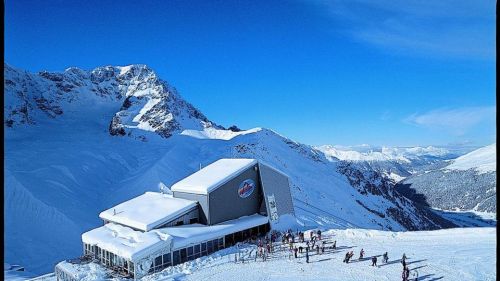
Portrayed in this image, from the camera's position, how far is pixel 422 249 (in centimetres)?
2758

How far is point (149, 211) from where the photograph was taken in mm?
33219

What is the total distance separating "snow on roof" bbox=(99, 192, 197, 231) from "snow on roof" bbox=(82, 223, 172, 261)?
72 cm

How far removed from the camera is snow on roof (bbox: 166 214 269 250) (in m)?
28.6

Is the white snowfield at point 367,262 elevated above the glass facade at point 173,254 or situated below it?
below

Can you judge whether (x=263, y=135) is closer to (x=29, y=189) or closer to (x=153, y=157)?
(x=153, y=157)

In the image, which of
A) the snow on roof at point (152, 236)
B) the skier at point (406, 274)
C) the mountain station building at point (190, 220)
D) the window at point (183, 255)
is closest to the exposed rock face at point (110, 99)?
the mountain station building at point (190, 220)

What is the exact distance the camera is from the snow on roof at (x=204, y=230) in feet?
93.8

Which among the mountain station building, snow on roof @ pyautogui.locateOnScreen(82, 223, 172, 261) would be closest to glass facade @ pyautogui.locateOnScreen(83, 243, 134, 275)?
the mountain station building

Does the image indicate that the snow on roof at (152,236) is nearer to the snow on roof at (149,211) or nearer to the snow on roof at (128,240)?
the snow on roof at (128,240)

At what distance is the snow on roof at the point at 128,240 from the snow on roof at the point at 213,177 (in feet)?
17.6

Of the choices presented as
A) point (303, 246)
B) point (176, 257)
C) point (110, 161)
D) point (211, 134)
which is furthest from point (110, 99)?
point (303, 246)

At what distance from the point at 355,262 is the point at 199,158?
59433 millimetres

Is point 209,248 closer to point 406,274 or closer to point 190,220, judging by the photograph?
point 190,220

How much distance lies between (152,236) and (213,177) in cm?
836
